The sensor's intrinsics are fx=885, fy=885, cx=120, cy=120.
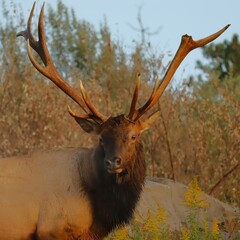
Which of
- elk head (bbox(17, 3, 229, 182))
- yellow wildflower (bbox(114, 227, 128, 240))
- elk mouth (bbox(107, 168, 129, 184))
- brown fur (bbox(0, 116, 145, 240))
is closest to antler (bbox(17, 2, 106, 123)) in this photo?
elk head (bbox(17, 3, 229, 182))

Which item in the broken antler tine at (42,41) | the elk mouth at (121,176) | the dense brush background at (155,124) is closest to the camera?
the elk mouth at (121,176)

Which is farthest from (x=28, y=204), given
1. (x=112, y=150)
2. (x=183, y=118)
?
(x=183, y=118)

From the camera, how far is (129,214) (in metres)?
8.38

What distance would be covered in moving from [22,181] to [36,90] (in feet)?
21.5

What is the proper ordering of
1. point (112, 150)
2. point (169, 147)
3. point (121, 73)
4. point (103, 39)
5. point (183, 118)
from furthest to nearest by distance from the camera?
1. point (103, 39)
2. point (121, 73)
3. point (183, 118)
4. point (169, 147)
5. point (112, 150)

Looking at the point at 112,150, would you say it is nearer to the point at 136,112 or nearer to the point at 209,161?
the point at 136,112

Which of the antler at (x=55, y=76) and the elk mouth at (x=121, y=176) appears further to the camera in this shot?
the antler at (x=55, y=76)

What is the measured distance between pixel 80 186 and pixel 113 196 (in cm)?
33

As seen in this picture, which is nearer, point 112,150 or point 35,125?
point 112,150

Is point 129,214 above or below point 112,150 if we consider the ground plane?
below

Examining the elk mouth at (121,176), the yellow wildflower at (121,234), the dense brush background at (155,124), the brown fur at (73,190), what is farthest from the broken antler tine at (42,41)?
the dense brush background at (155,124)

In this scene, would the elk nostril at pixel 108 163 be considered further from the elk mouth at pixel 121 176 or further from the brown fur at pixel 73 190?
the elk mouth at pixel 121 176

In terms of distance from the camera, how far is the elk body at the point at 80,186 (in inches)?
315

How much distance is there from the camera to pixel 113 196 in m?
8.26
